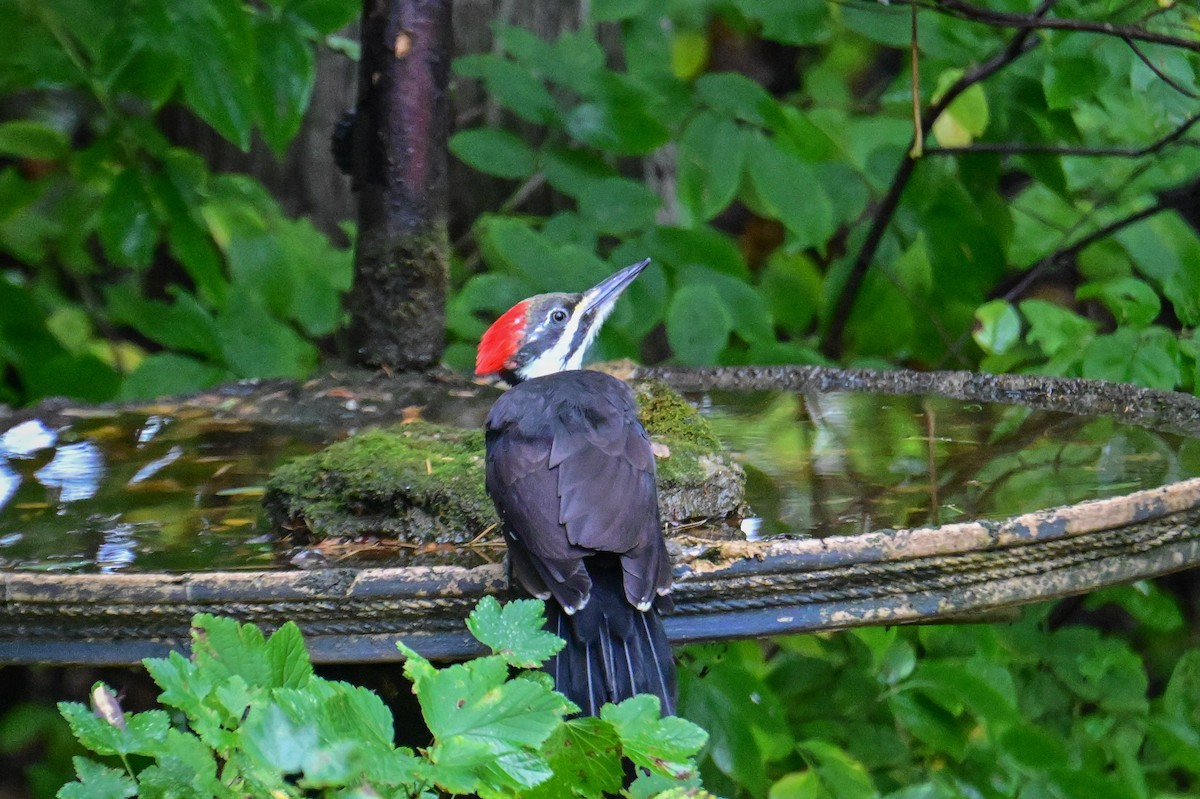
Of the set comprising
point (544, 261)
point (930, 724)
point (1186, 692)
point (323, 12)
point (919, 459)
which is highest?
point (323, 12)

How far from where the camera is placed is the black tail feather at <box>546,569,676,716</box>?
1.69 m

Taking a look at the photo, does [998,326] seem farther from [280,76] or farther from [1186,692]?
[280,76]

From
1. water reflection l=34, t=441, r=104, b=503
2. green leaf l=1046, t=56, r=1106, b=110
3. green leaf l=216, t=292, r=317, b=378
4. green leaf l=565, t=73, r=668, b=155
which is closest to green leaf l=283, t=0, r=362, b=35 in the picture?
green leaf l=565, t=73, r=668, b=155

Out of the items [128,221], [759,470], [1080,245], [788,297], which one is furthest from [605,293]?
[1080,245]

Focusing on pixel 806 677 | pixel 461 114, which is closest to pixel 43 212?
pixel 461 114

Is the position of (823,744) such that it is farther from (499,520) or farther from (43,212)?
(43,212)

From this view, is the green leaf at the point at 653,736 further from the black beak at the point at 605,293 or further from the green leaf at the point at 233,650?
the black beak at the point at 605,293

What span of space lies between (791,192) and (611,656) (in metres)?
2.14

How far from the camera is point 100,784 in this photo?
1.31 m

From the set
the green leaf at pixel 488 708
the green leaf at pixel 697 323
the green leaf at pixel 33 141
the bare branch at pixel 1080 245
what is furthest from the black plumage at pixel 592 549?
the green leaf at pixel 33 141

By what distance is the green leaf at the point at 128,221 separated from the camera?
11.8 ft

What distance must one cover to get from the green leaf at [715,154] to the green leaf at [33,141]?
2.00 metres

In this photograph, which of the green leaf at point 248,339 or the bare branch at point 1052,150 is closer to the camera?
the bare branch at point 1052,150

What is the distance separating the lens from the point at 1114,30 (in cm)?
281
